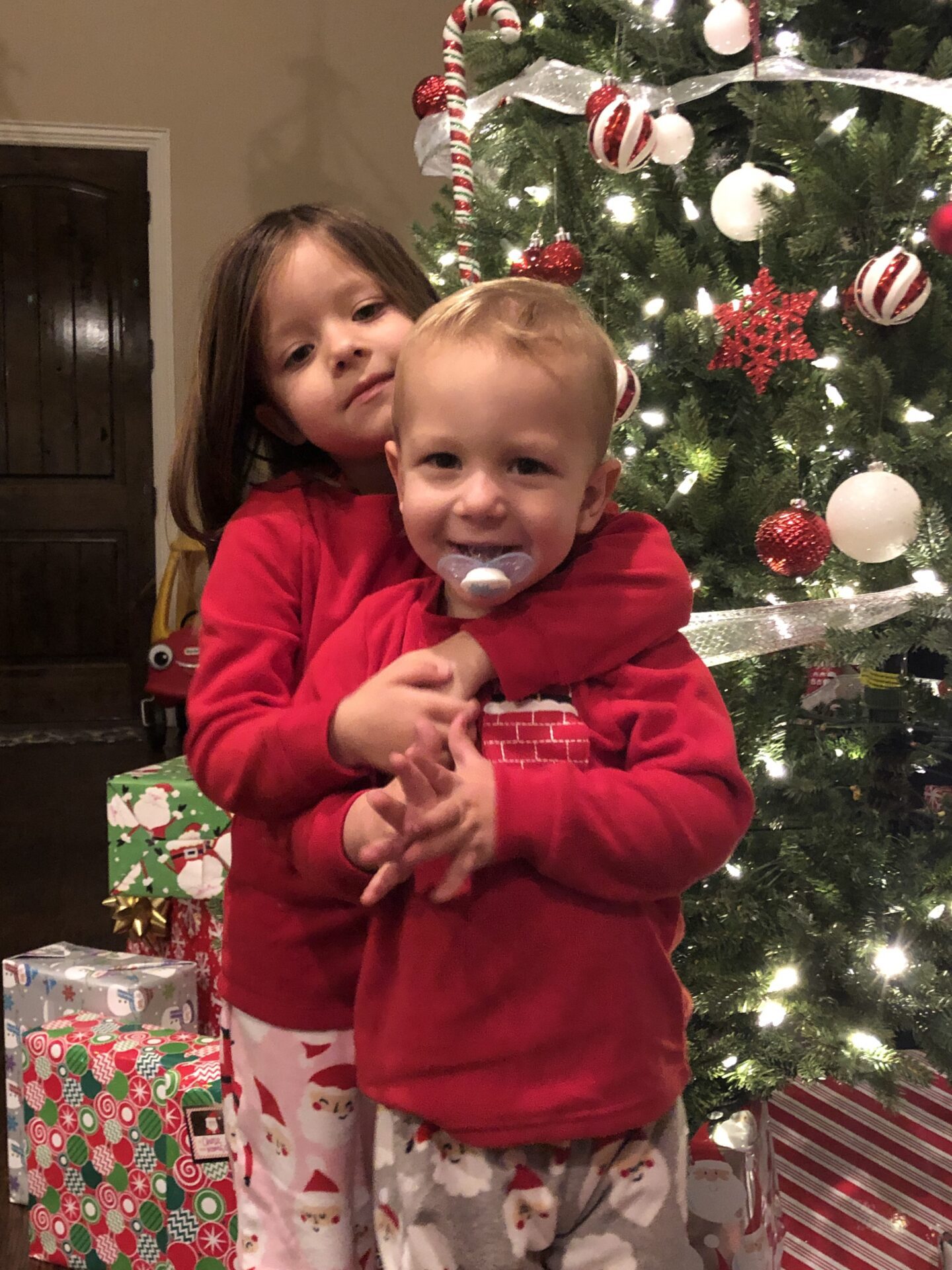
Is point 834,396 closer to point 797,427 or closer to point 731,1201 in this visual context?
point 797,427

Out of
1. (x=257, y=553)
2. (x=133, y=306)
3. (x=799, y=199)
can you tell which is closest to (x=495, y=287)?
(x=257, y=553)

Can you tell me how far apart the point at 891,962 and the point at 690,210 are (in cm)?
99

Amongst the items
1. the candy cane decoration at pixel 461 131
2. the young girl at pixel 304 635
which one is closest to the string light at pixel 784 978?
the young girl at pixel 304 635

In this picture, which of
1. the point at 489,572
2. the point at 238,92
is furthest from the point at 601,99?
the point at 238,92

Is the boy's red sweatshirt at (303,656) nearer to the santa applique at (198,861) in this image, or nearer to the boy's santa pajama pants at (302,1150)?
the boy's santa pajama pants at (302,1150)

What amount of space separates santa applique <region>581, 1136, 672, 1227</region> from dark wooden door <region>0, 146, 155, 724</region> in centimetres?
416

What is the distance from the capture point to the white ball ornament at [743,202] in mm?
1385

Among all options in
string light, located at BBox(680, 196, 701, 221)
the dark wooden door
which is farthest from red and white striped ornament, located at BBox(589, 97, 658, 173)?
the dark wooden door

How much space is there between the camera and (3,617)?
15.1 feet

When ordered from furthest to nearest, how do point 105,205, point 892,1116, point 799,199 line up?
1. point 105,205
2. point 892,1116
3. point 799,199

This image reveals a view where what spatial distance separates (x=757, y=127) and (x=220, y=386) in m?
0.85

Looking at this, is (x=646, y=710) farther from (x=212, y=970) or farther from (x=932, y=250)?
(x=212, y=970)

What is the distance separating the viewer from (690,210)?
1583 mm

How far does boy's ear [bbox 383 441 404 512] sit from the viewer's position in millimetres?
748
